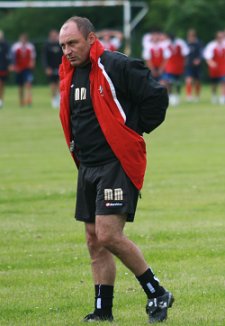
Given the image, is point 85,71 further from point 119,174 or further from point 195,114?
point 195,114

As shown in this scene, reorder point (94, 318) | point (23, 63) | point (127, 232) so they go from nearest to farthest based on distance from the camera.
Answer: point (94, 318)
point (127, 232)
point (23, 63)

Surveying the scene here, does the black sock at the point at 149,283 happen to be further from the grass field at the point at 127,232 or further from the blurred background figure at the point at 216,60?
the blurred background figure at the point at 216,60

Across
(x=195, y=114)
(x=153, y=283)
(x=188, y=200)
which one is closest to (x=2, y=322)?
(x=153, y=283)

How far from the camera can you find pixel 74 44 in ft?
25.3

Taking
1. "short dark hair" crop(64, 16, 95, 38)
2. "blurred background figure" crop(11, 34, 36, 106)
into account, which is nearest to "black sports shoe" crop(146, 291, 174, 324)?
"short dark hair" crop(64, 16, 95, 38)

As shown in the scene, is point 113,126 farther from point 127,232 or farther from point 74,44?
point 127,232

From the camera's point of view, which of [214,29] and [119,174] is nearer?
[119,174]

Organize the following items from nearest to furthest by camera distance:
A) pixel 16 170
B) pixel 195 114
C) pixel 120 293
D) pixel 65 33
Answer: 1. pixel 65 33
2. pixel 120 293
3. pixel 16 170
4. pixel 195 114

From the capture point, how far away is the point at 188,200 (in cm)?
1513

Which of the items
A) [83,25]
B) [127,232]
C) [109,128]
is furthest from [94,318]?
[127,232]

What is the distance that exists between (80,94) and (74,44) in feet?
1.18

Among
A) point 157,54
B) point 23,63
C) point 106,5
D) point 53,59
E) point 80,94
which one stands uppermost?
point 80,94

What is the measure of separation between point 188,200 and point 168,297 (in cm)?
715

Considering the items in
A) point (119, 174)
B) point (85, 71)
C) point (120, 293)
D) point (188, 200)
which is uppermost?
point (85, 71)
